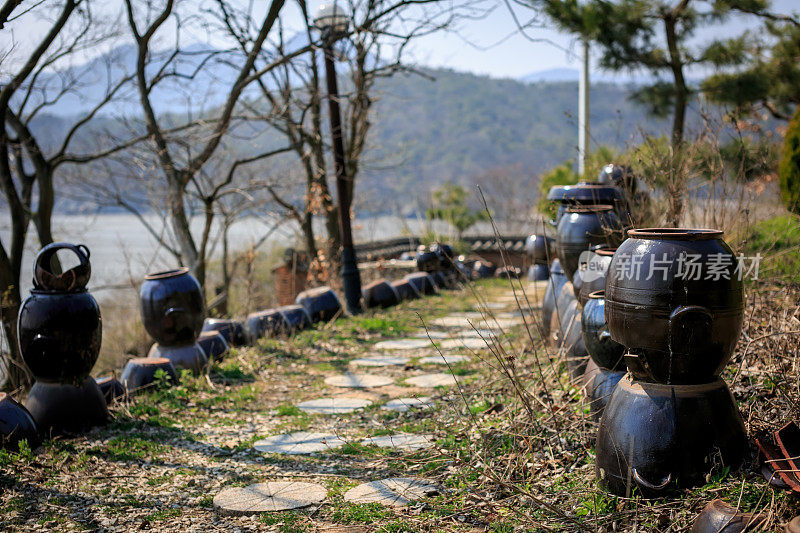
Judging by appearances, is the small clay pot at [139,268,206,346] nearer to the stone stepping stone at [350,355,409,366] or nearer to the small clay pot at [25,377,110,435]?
the small clay pot at [25,377,110,435]

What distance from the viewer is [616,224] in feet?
12.9

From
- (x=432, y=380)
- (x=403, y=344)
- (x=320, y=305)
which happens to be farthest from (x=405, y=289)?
(x=432, y=380)

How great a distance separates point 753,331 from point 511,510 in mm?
1809

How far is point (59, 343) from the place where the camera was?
353 cm

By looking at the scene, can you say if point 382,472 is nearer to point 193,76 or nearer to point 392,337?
point 392,337

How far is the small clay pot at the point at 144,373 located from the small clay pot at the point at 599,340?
311 cm

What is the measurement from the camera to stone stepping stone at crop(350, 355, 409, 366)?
543 cm

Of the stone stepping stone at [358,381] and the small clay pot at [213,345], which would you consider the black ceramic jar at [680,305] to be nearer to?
the stone stepping stone at [358,381]

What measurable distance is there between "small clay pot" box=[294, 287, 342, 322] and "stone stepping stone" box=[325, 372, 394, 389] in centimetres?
208

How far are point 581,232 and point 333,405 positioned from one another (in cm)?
202

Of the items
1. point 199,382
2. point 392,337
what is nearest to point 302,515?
point 199,382

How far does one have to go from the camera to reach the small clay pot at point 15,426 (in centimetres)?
317

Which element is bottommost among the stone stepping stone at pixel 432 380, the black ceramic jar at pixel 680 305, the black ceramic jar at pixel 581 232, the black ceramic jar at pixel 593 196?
the stone stepping stone at pixel 432 380

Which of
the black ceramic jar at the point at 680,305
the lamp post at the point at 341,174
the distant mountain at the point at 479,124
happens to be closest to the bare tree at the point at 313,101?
the lamp post at the point at 341,174
